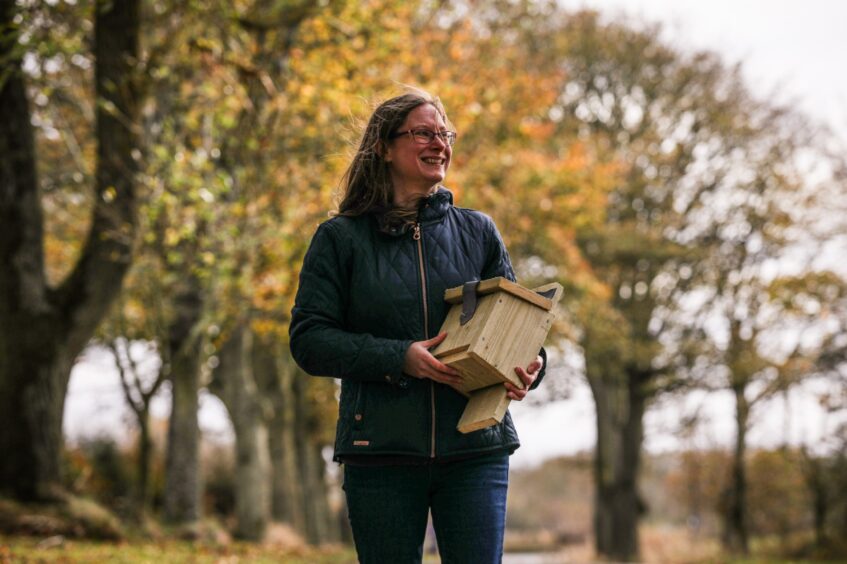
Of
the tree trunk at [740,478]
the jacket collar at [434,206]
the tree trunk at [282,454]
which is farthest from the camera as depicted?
the tree trunk at [740,478]

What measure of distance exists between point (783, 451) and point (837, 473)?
1677mm

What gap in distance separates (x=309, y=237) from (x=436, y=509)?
9665mm

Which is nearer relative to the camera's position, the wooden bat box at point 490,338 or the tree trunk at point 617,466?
the wooden bat box at point 490,338

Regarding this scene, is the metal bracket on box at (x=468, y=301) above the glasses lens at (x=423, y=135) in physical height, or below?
below

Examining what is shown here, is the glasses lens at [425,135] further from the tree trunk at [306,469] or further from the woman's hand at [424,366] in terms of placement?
the tree trunk at [306,469]

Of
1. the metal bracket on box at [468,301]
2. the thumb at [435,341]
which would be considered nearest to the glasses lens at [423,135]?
the metal bracket on box at [468,301]

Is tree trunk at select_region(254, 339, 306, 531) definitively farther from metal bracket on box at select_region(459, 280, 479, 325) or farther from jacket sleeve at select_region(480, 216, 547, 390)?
metal bracket on box at select_region(459, 280, 479, 325)

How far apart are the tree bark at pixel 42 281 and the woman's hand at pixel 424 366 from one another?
731 centimetres

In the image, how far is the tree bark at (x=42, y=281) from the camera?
992cm

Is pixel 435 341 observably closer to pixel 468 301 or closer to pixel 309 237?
pixel 468 301

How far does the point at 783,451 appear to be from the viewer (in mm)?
24031

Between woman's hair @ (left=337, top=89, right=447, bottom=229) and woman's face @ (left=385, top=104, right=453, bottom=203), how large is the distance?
0.03m

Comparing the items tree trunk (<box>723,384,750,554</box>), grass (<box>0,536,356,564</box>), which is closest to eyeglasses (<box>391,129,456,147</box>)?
grass (<box>0,536,356,564</box>)

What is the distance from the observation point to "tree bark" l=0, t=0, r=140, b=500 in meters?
9.92
